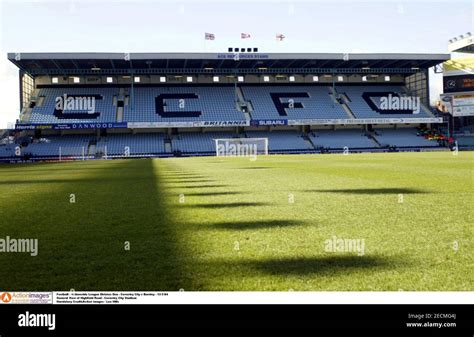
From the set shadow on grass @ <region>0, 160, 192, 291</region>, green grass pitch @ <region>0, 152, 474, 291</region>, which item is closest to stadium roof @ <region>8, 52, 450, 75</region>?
shadow on grass @ <region>0, 160, 192, 291</region>

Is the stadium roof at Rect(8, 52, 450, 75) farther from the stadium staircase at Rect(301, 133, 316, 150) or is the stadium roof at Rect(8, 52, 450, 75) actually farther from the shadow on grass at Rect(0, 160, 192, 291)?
the shadow on grass at Rect(0, 160, 192, 291)

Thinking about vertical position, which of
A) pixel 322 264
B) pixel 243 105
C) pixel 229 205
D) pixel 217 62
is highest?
pixel 217 62

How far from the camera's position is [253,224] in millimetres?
6418

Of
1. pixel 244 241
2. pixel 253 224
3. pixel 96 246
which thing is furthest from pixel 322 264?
pixel 96 246

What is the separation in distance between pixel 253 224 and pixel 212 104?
50.3 metres

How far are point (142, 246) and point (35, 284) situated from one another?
1.54m

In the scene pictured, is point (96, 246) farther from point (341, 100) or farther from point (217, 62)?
point (341, 100)

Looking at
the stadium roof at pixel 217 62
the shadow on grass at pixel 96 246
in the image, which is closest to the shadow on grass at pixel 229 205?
the shadow on grass at pixel 96 246

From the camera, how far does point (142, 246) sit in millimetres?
5129

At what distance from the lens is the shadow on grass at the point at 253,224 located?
6.19 meters

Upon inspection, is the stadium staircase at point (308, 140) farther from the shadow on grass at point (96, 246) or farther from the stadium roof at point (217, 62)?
the shadow on grass at point (96, 246)

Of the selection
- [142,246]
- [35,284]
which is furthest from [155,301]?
[142,246]

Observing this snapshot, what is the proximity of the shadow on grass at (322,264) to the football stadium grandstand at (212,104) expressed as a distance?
4507 centimetres
